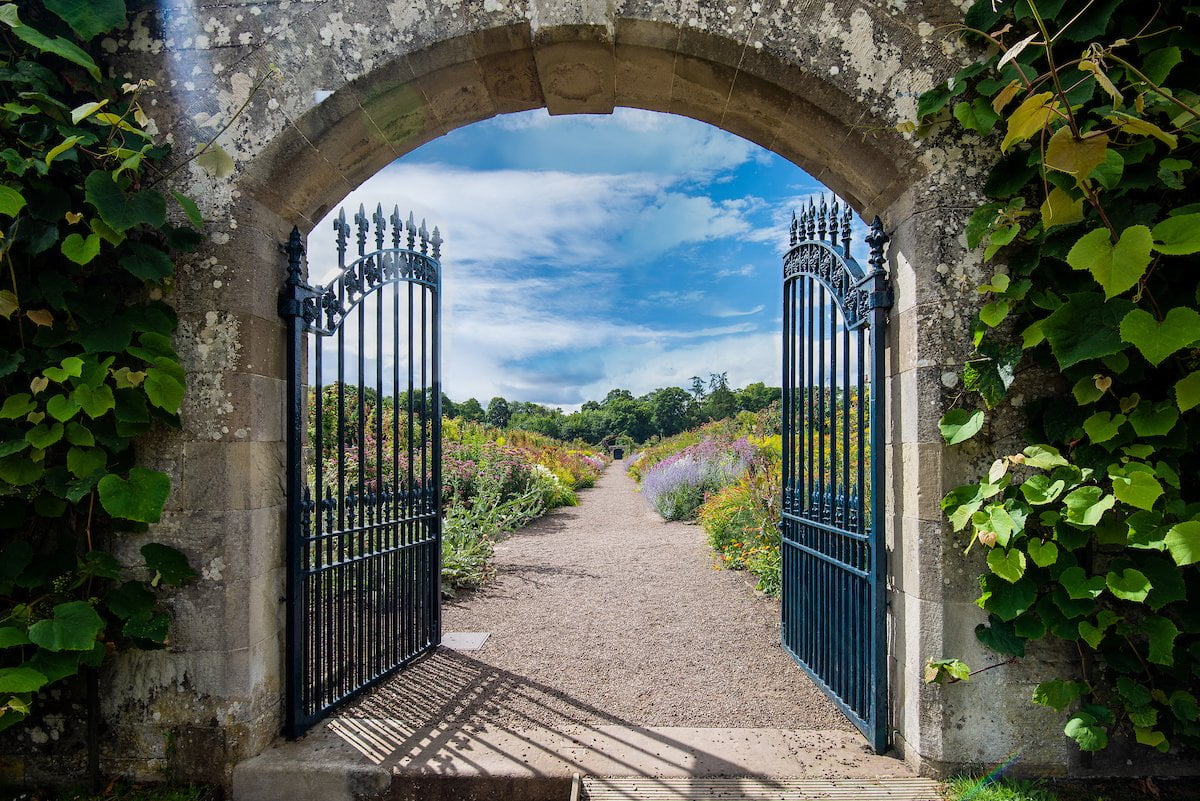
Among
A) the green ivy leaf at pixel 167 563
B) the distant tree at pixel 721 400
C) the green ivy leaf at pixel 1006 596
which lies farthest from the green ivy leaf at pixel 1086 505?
the distant tree at pixel 721 400

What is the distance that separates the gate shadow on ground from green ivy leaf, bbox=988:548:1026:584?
4.19ft

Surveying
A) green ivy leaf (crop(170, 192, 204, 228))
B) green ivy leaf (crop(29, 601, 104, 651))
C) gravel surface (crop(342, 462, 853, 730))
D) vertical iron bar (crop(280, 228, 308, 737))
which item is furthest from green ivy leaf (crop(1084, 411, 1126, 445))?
green ivy leaf (crop(29, 601, 104, 651))

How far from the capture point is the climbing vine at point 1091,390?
213 centimetres

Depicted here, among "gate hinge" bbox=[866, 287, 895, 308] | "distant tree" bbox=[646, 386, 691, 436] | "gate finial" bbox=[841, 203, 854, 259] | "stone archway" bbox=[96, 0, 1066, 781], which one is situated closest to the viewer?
"stone archway" bbox=[96, 0, 1066, 781]

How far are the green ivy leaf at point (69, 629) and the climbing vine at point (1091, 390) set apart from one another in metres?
3.24

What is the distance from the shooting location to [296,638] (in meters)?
2.94

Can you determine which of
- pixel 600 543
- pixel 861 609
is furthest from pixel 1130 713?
pixel 600 543

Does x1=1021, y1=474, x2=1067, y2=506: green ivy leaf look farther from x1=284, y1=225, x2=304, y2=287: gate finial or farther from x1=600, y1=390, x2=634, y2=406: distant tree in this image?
x1=600, y1=390, x2=634, y2=406: distant tree

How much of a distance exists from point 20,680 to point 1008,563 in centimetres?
360

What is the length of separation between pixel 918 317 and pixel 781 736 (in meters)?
2.02

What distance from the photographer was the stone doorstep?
2.58 metres

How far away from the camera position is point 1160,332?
194 cm

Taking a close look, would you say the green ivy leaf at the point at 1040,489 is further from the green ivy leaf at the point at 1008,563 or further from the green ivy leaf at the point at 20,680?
the green ivy leaf at the point at 20,680

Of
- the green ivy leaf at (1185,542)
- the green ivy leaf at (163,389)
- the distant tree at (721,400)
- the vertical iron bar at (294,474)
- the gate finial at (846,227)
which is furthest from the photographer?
the distant tree at (721,400)
